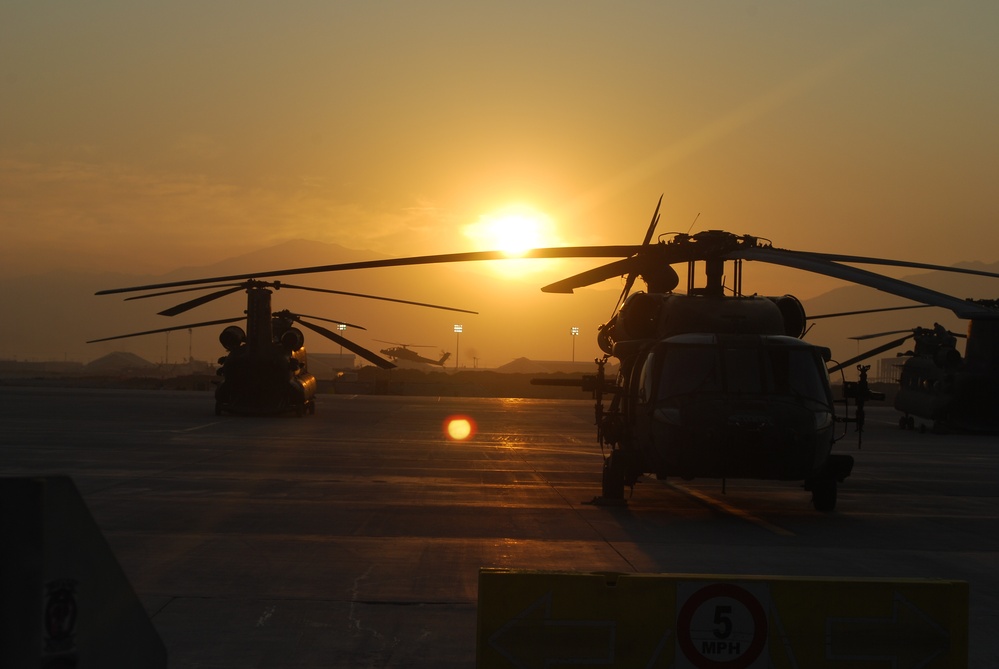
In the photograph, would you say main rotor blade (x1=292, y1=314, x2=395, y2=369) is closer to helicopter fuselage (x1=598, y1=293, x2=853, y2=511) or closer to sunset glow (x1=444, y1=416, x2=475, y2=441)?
sunset glow (x1=444, y1=416, x2=475, y2=441)

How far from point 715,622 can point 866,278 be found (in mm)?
7134

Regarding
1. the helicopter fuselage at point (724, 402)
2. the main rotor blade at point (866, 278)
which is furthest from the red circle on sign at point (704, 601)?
the helicopter fuselage at point (724, 402)

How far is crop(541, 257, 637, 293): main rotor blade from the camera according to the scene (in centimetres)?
1505

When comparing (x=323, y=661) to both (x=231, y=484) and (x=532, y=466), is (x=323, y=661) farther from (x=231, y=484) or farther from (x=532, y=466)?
(x=532, y=466)

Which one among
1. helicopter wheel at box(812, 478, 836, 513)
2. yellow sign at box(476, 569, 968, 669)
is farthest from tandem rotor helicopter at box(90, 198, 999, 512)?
yellow sign at box(476, 569, 968, 669)

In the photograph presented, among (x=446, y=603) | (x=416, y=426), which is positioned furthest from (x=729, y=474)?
(x=416, y=426)

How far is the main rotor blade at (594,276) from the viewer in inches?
592

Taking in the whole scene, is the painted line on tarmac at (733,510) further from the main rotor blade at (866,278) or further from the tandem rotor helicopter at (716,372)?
the main rotor blade at (866,278)

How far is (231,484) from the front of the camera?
48.1ft

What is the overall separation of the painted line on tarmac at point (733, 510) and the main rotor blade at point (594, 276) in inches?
134

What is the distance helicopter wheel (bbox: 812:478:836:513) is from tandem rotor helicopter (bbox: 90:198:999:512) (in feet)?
0.04

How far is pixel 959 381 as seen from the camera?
30.8 m

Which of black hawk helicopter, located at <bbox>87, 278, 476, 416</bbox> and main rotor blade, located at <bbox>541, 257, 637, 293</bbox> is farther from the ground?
main rotor blade, located at <bbox>541, 257, 637, 293</bbox>

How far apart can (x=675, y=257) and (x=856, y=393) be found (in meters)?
3.26
